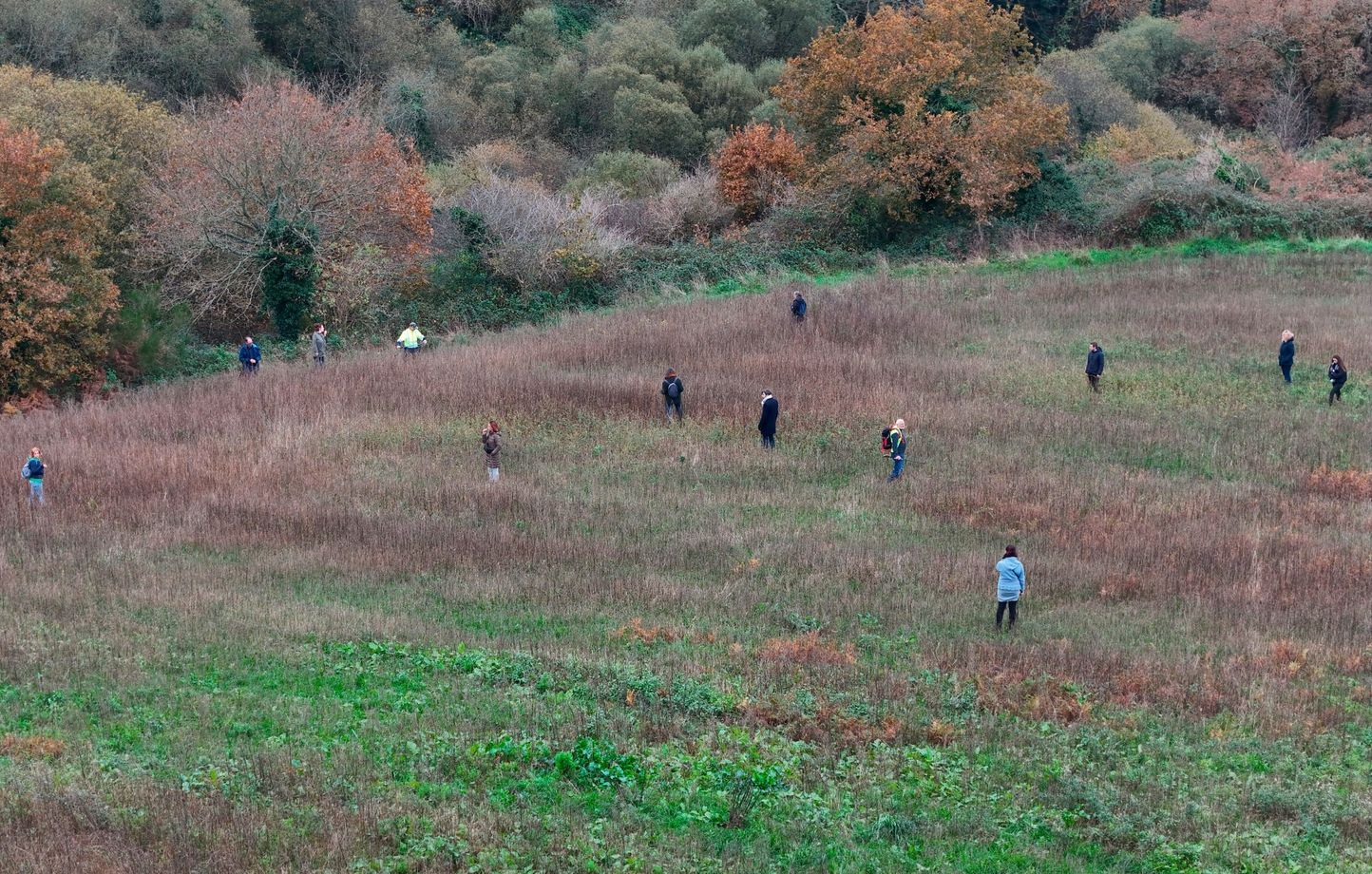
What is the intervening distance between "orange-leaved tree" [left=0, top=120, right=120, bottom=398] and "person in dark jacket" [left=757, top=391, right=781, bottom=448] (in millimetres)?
17398

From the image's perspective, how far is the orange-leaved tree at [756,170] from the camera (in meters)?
45.4

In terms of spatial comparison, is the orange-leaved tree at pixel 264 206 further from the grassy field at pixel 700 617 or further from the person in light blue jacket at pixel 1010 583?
the person in light blue jacket at pixel 1010 583

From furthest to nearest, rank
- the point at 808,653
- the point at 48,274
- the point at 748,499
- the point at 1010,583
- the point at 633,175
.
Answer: the point at 633,175 → the point at 48,274 → the point at 748,499 → the point at 1010,583 → the point at 808,653

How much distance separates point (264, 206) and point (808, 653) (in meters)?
25.1

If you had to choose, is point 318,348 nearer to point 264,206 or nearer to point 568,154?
point 264,206

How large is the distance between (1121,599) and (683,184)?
31.2 m

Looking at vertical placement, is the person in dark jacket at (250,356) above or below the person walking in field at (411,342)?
below

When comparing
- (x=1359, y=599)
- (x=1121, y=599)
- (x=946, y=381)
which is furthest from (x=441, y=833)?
(x=946, y=381)

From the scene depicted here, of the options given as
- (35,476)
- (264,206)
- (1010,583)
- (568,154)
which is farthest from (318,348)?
(568,154)

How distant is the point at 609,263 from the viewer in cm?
4081

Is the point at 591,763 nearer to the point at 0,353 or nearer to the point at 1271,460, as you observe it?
the point at 1271,460

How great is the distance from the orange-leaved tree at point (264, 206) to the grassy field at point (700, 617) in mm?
6685

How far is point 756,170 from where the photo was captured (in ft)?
150

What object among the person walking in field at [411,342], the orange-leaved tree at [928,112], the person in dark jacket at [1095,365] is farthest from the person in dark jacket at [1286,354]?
the person walking in field at [411,342]
